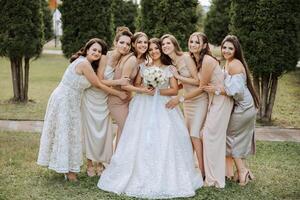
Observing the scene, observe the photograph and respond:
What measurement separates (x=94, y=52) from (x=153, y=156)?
5.73ft

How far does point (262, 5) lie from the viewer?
11039 mm

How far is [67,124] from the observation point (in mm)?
6867

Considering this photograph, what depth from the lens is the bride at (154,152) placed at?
6406mm

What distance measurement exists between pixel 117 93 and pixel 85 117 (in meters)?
0.61

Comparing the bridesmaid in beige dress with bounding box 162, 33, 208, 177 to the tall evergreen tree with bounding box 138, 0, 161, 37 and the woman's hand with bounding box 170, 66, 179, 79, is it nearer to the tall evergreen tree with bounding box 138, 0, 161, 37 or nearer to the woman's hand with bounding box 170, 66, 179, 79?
the woman's hand with bounding box 170, 66, 179, 79

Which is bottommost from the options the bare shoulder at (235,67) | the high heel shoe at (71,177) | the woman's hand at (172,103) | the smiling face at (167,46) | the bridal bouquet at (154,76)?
the high heel shoe at (71,177)

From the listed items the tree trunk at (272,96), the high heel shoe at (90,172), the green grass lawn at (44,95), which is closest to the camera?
Answer: the high heel shoe at (90,172)

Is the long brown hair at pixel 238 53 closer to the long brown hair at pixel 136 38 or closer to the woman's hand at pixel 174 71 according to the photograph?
the woman's hand at pixel 174 71

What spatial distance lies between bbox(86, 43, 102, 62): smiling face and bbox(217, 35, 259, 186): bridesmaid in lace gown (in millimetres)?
1803

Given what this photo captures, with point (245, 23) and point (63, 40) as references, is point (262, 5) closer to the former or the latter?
point (245, 23)

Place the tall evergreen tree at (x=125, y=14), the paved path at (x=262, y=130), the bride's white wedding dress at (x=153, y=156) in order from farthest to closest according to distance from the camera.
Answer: the tall evergreen tree at (x=125, y=14) < the paved path at (x=262, y=130) < the bride's white wedding dress at (x=153, y=156)

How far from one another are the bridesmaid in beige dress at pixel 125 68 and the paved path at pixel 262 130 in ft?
12.9

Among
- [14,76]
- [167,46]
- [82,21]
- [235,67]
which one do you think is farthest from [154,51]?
[14,76]

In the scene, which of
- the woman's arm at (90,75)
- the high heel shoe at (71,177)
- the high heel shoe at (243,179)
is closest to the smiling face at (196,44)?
the woman's arm at (90,75)
